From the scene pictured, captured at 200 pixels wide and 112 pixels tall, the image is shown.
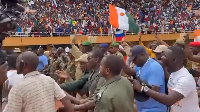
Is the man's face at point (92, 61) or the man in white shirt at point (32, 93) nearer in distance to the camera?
the man in white shirt at point (32, 93)

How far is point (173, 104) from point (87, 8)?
23.5 metres

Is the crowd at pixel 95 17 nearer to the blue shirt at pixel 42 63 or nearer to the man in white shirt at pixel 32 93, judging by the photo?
the blue shirt at pixel 42 63

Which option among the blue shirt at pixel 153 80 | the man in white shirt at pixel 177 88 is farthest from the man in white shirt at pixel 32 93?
the blue shirt at pixel 153 80

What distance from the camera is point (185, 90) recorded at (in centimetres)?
381

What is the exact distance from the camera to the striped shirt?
3.54m

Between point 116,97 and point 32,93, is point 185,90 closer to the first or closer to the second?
point 116,97

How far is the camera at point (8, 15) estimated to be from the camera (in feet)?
9.61

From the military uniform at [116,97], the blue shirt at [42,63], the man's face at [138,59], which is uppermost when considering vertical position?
the man's face at [138,59]

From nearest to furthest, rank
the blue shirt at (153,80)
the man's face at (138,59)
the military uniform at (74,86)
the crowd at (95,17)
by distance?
1. the blue shirt at (153,80)
2. the man's face at (138,59)
3. the military uniform at (74,86)
4. the crowd at (95,17)

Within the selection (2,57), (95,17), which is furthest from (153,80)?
(95,17)

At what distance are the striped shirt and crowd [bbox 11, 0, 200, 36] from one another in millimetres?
14718

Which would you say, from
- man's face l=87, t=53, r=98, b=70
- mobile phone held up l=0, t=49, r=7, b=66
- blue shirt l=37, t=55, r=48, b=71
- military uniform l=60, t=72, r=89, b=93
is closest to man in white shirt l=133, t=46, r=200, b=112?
mobile phone held up l=0, t=49, r=7, b=66

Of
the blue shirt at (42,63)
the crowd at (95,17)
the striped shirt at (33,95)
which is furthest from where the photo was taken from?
the crowd at (95,17)

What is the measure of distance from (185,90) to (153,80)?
0.87 metres
